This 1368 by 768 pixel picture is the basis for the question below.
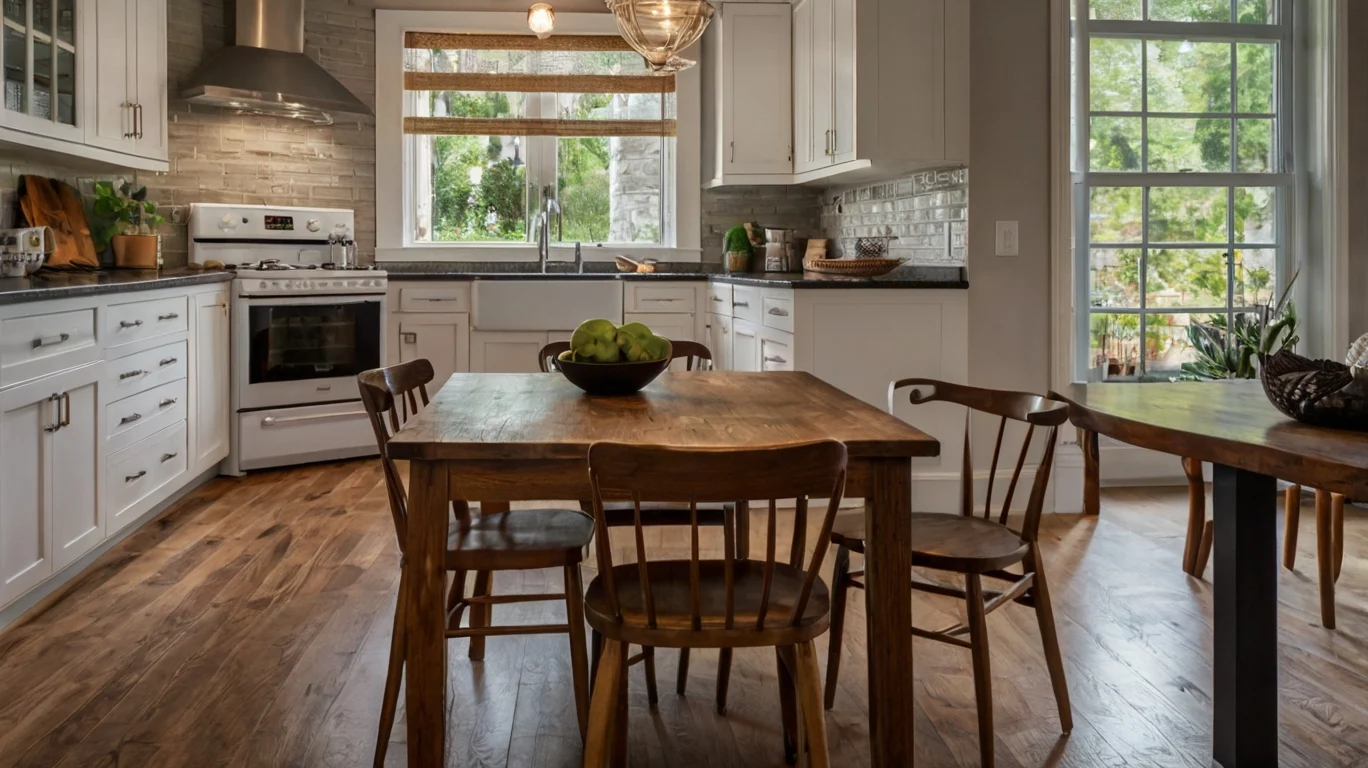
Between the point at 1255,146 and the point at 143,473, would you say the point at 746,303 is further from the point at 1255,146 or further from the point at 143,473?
the point at 143,473

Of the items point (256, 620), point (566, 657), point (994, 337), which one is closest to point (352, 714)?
point (566, 657)

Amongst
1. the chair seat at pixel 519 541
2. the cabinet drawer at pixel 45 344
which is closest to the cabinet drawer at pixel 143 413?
the cabinet drawer at pixel 45 344

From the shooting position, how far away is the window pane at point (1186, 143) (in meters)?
4.71

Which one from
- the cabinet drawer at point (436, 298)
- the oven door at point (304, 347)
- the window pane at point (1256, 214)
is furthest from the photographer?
the cabinet drawer at point (436, 298)

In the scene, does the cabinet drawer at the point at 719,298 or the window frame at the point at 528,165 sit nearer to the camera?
the cabinet drawer at the point at 719,298

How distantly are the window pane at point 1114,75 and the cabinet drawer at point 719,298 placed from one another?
5.79 feet

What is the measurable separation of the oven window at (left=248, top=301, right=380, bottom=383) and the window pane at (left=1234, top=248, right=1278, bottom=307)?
3.95 metres

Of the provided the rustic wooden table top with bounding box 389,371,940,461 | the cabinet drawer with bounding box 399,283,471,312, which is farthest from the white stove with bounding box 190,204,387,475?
the rustic wooden table top with bounding box 389,371,940,461

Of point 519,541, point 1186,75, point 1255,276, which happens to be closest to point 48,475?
point 519,541

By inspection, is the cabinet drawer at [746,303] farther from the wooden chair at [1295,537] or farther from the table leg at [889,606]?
the table leg at [889,606]

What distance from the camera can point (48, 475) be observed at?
10.1 ft

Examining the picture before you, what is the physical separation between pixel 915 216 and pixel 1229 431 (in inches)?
115

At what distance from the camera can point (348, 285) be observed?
17.7 ft

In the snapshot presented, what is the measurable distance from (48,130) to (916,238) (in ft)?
10.7
